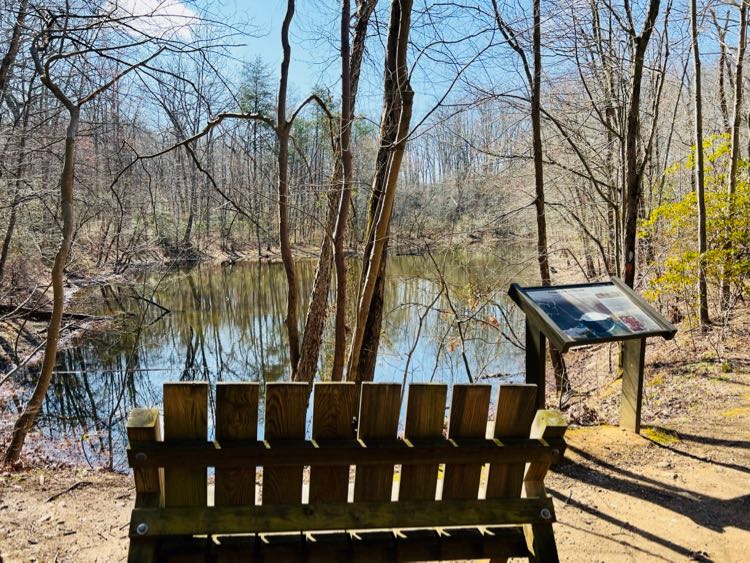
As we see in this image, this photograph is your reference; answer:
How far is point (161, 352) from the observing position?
1344 centimetres

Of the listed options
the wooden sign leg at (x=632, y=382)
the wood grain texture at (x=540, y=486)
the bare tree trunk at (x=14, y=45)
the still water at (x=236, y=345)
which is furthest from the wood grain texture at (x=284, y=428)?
the bare tree trunk at (x=14, y=45)

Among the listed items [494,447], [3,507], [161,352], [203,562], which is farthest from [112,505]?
[161,352]

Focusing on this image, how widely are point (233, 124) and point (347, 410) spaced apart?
5118 mm

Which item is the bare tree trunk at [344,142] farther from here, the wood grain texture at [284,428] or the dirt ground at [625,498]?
the wood grain texture at [284,428]

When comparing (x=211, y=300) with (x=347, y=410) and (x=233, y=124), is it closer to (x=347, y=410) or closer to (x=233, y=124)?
(x=233, y=124)

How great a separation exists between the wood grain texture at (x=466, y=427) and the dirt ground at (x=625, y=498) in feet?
3.87

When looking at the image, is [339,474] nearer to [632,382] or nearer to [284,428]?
[284,428]

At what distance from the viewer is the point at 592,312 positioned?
137 inches

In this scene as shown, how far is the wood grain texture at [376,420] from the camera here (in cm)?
171

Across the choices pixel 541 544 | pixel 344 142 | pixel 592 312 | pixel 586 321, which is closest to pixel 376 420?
pixel 541 544

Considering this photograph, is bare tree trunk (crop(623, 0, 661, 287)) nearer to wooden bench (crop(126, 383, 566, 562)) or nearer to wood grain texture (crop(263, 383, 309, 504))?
wooden bench (crop(126, 383, 566, 562))

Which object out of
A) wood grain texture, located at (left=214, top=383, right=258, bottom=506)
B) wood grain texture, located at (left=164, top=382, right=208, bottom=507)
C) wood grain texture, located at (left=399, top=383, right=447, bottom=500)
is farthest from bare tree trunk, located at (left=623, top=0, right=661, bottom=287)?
wood grain texture, located at (left=164, top=382, right=208, bottom=507)

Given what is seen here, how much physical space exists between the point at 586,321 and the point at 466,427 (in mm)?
1942

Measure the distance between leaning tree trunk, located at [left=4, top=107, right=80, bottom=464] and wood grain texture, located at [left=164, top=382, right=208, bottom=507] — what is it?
3.99 meters
